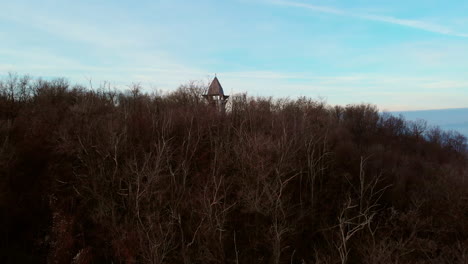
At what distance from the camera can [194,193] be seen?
98.1 ft

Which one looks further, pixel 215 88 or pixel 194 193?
pixel 215 88

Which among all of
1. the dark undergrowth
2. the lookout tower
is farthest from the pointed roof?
the dark undergrowth

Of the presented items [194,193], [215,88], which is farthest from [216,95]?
[194,193]

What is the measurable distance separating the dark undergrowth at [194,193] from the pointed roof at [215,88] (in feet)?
24.0

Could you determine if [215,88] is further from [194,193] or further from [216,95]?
[194,193]

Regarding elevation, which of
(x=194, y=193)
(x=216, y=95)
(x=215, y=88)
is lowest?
(x=194, y=193)

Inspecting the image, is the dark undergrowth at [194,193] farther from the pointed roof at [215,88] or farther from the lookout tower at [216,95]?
the pointed roof at [215,88]

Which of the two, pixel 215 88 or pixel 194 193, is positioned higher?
pixel 215 88

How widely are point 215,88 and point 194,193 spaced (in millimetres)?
20881

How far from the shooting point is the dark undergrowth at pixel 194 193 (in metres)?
24.9

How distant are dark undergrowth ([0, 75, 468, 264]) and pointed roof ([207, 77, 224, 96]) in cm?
731

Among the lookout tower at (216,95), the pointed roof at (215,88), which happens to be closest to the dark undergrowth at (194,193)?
the lookout tower at (216,95)

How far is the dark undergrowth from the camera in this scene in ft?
81.7

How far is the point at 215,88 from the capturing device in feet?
155
